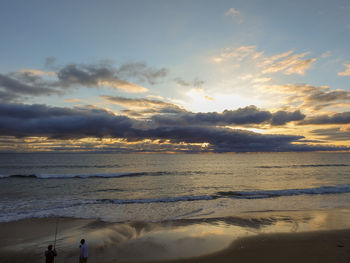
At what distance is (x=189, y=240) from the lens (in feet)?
47.4

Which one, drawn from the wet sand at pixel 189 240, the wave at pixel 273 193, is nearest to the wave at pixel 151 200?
the wave at pixel 273 193

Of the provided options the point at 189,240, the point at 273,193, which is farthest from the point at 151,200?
the point at 273,193

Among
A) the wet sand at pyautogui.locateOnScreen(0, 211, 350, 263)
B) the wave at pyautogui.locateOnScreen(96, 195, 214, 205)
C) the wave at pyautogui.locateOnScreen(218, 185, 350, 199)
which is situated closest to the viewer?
the wet sand at pyautogui.locateOnScreen(0, 211, 350, 263)

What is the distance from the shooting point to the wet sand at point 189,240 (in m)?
12.3

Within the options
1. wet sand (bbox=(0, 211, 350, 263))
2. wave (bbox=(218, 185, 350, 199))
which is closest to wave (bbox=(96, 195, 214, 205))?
wave (bbox=(218, 185, 350, 199))

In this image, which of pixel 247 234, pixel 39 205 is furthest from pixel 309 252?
pixel 39 205

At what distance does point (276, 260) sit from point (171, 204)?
14.5m

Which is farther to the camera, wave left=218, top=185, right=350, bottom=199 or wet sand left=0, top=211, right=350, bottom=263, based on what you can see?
wave left=218, top=185, right=350, bottom=199

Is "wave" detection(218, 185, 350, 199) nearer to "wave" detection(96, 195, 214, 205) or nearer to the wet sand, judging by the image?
"wave" detection(96, 195, 214, 205)

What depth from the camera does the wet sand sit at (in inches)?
486

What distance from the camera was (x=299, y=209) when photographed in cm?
2273

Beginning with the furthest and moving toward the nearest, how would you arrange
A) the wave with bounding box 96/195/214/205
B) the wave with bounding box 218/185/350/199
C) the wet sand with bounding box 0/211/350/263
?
the wave with bounding box 218/185/350/199, the wave with bounding box 96/195/214/205, the wet sand with bounding box 0/211/350/263

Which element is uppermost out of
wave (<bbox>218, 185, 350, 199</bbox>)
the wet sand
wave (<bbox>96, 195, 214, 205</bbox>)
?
the wet sand

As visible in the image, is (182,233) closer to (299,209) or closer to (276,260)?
(276,260)
